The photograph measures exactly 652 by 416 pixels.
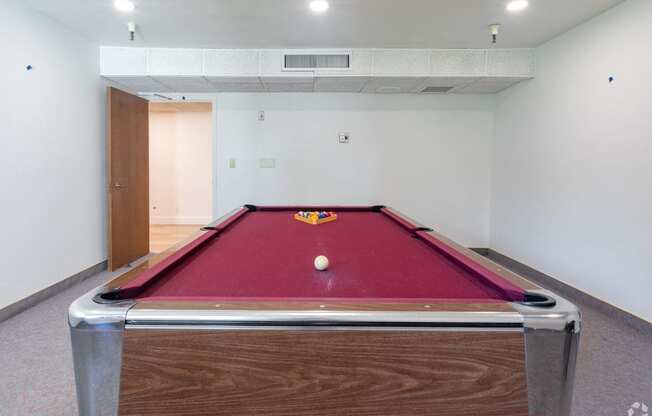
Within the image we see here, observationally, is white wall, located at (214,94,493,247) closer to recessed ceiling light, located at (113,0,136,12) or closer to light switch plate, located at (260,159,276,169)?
light switch plate, located at (260,159,276,169)

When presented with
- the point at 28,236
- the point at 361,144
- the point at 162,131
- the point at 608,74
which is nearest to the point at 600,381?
the point at 608,74

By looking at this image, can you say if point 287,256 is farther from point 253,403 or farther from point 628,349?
point 628,349

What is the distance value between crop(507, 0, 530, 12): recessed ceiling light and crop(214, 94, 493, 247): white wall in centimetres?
185

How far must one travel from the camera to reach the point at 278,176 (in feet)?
16.0

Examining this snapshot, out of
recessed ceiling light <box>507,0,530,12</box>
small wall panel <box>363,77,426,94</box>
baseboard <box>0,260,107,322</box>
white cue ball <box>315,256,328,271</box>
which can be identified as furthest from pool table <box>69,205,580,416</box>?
small wall panel <box>363,77,426,94</box>

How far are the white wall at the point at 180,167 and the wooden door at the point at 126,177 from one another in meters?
2.52

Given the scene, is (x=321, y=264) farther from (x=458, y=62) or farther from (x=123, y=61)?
(x=123, y=61)

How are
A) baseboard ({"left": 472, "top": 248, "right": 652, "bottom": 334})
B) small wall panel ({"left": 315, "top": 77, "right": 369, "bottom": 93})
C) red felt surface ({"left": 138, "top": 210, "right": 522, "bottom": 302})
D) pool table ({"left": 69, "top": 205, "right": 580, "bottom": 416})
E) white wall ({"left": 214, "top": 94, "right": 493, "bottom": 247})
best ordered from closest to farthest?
1. pool table ({"left": 69, "top": 205, "right": 580, "bottom": 416})
2. red felt surface ({"left": 138, "top": 210, "right": 522, "bottom": 302})
3. baseboard ({"left": 472, "top": 248, "right": 652, "bottom": 334})
4. small wall panel ({"left": 315, "top": 77, "right": 369, "bottom": 93})
5. white wall ({"left": 214, "top": 94, "right": 493, "bottom": 247})

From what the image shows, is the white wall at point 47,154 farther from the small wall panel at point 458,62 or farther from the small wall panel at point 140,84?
the small wall panel at point 458,62

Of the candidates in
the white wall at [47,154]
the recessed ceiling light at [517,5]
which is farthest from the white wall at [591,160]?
the white wall at [47,154]

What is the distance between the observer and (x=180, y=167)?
725 cm

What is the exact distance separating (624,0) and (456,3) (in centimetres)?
122

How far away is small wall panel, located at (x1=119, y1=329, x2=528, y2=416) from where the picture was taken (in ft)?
3.26

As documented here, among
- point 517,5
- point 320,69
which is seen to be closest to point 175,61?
point 320,69
